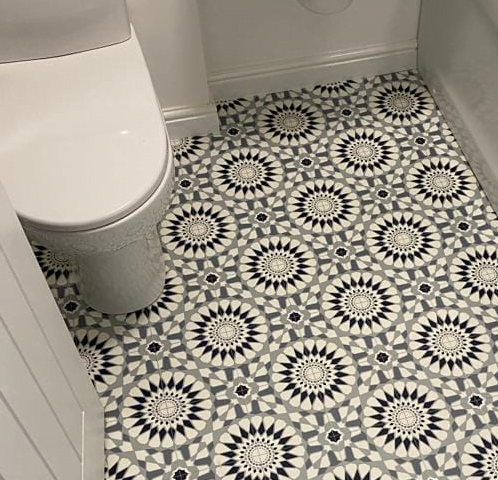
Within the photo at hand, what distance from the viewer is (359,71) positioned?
229 centimetres

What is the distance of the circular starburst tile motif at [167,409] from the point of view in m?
1.64

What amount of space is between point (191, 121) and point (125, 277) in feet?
1.89

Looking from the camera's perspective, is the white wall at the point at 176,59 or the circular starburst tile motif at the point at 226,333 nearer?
the circular starburst tile motif at the point at 226,333

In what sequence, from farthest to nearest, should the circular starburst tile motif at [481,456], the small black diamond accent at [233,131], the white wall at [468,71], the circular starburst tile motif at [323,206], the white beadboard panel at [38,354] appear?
the small black diamond accent at [233,131], the circular starburst tile motif at [323,206], the white wall at [468,71], the circular starburst tile motif at [481,456], the white beadboard panel at [38,354]

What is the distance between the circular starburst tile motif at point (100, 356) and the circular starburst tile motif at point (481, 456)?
29.0 inches

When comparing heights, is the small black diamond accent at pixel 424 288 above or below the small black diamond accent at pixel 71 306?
below

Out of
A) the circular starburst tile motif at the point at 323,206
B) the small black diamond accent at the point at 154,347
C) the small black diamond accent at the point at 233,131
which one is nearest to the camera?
the small black diamond accent at the point at 154,347

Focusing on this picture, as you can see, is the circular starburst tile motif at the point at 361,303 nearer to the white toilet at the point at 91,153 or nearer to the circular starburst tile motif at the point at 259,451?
the circular starburst tile motif at the point at 259,451

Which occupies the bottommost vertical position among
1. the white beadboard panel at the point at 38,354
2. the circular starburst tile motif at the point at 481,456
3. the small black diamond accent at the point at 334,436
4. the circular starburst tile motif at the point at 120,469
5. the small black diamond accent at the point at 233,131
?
the circular starburst tile motif at the point at 481,456

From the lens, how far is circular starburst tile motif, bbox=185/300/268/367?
1748mm

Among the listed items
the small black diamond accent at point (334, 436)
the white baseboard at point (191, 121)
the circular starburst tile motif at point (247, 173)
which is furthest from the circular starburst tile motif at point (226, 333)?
the white baseboard at point (191, 121)

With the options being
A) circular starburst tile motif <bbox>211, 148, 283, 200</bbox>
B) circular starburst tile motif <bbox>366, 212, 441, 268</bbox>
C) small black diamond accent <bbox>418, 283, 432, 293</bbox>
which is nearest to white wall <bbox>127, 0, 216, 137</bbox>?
circular starburst tile motif <bbox>211, 148, 283, 200</bbox>

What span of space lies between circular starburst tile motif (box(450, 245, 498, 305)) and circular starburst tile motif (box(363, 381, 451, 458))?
0.89 feet

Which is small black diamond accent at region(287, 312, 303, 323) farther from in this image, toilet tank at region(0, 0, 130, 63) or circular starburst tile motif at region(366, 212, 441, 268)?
toilet tank at region(0, 0, 130, 63)
